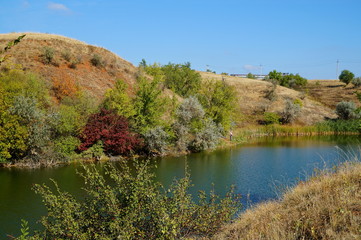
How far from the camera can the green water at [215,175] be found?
53.5ft

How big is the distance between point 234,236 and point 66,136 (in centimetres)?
2339

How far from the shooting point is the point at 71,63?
45062 millimetres

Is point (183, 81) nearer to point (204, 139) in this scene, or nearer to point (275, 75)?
point (204, 139)

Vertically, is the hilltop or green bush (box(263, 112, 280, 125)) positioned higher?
the hilltop

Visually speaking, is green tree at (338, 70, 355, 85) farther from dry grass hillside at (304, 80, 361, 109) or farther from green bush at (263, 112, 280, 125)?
green bush at (263, 112, 280, 125)

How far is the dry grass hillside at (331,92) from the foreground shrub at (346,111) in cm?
1151

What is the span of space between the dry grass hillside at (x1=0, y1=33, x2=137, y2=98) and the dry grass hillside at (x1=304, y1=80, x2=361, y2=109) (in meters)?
51.3

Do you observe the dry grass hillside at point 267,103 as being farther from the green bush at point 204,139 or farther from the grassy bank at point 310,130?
the green bush at point 204,139

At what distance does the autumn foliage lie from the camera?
28.9 metres

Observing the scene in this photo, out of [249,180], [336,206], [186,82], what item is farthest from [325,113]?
[336,206]

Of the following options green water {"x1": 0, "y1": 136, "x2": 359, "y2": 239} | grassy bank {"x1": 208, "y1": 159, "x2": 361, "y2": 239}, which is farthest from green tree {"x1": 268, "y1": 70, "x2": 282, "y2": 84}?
grassy bank {"x1": 208, "y1": 159, "x2": 361, "y2": 239}

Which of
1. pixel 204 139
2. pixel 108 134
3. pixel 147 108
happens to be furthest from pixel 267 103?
pixel 108 134

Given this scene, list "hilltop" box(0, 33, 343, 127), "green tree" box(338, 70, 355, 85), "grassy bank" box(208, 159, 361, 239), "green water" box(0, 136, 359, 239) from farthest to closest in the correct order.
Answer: "green tree" box(338, 70, 355, 85)
"hilltop" box(0, 33, 343, 127)
"green water" box(0, 136, 359, 239)
"grassy bank" box(208, 159, 361, 239)

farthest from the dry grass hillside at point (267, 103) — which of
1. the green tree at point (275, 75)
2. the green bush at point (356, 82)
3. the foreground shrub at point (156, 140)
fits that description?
the foreground shrub at point (156, 140)
